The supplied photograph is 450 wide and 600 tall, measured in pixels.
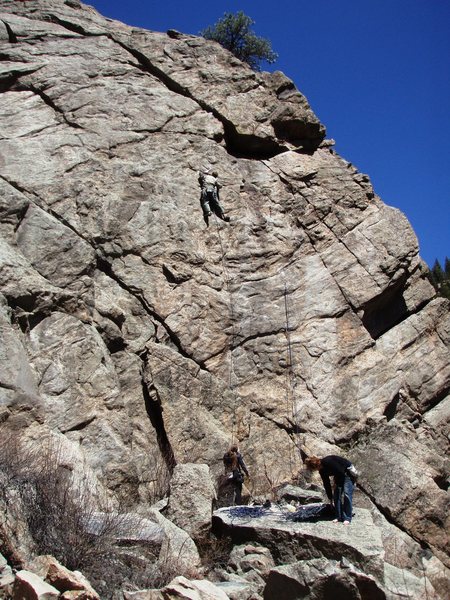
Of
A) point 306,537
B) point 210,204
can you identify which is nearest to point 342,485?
point 306,537

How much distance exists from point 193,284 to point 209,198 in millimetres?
2839

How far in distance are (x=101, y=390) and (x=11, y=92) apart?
10234 millimetres

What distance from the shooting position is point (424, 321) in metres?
16.8

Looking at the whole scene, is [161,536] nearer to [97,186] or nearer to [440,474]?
[440,474]

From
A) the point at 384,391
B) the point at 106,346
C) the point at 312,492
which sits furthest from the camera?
the point at 384,391

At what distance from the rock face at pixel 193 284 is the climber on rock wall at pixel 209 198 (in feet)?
1.01

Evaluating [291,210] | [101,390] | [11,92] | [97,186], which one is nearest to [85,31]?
[11,92]

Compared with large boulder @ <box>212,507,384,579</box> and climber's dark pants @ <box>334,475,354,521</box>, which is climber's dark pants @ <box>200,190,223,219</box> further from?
climber's dark pants @ <box>334,475,354,521</box>

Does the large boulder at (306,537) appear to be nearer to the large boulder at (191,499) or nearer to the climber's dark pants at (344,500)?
the climber's dark pants at (344,500)

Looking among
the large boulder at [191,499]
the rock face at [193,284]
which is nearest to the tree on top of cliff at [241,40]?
the rock face at [193,284]

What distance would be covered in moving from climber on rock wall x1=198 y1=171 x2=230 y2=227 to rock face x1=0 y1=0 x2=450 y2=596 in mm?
307

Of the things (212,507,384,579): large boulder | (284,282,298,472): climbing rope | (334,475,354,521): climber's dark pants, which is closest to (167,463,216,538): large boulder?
(212,507,384,579): large boulder

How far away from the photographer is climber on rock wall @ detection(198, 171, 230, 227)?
53.2 ft

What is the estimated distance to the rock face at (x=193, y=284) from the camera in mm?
12281
